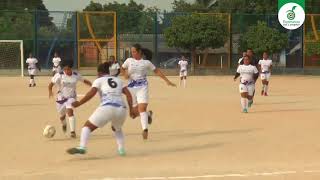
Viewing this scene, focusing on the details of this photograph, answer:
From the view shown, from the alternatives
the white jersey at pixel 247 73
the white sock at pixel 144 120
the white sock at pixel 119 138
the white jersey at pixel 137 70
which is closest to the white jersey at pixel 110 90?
the white sock at pixel 119 138

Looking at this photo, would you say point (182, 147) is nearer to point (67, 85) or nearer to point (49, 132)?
point (49, 132)

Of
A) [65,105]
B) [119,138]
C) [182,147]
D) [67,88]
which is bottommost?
[182,147]

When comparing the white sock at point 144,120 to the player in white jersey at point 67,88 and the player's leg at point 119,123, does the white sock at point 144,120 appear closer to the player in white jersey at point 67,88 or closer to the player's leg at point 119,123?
the player in white jersey at point 67,88

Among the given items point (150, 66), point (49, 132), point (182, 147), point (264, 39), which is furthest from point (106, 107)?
point (264, 39)

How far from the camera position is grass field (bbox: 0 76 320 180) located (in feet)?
30.4

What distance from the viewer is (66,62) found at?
44.4 ft

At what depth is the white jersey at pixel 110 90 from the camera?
1052 cm

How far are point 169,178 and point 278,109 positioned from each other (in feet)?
37.9

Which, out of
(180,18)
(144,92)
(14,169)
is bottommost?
(14,169)

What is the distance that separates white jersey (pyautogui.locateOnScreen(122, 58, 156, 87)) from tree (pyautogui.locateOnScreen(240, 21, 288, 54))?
38.8 m

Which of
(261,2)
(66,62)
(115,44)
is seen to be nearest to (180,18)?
(115,44)

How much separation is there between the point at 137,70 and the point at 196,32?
38.4 m

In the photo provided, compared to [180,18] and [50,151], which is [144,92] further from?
[180,18]

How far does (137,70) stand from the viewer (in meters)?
13.3
